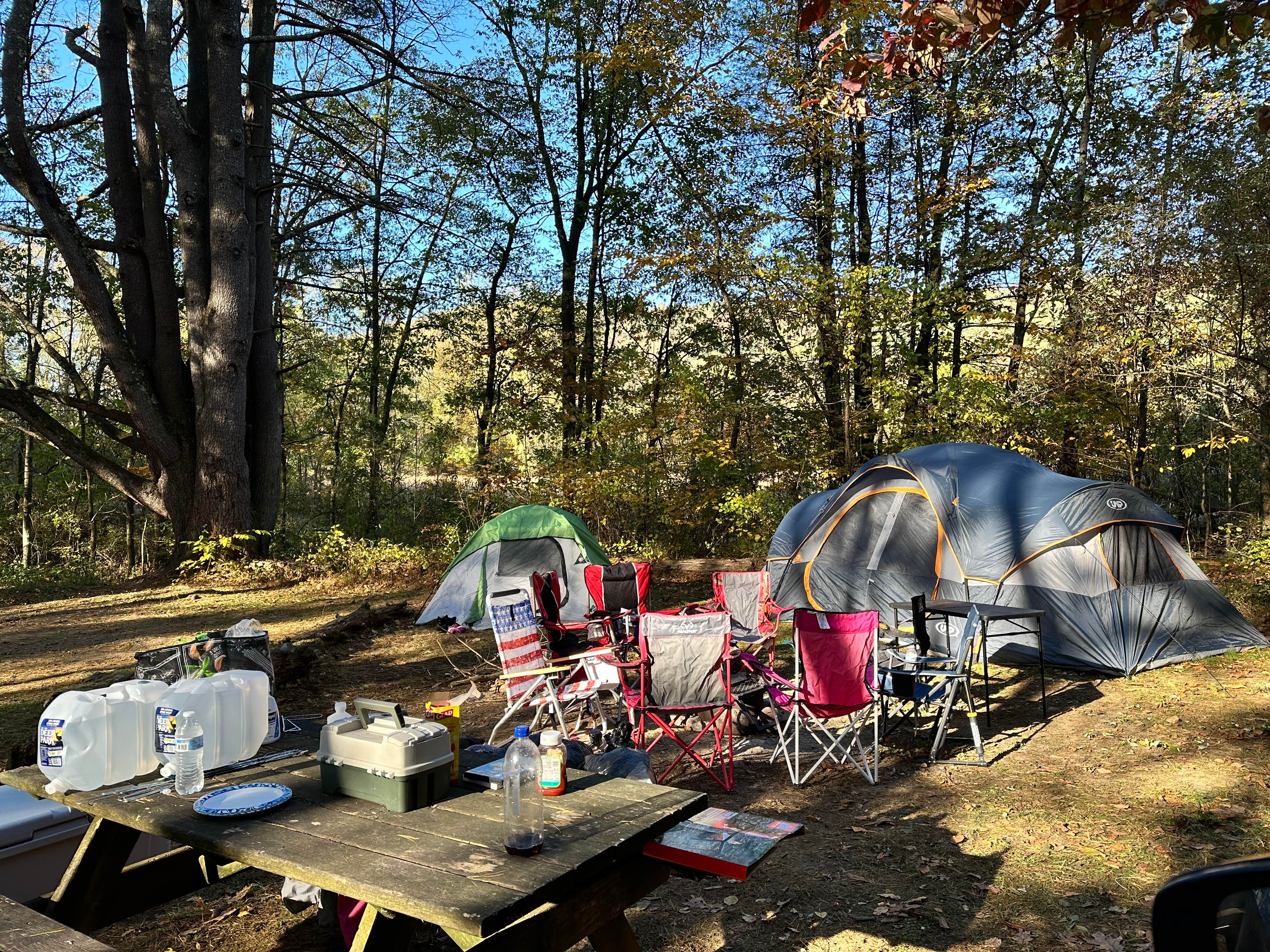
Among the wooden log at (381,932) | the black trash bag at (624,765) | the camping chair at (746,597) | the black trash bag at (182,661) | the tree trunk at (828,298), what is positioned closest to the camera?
the wooden log at (381,932)

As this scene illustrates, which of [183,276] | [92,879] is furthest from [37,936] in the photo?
[183,276]

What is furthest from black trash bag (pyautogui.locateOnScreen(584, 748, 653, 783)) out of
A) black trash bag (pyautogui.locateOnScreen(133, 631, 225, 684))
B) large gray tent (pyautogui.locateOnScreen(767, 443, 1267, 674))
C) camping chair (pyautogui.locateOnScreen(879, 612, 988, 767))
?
large gray tent (pyautogui.locateOnScreen(767, 443, 1267, 674))

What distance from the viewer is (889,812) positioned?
413 cm

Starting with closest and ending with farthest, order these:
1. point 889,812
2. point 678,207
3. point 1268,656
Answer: point 889,812 < point 1268,656 < point 678,207

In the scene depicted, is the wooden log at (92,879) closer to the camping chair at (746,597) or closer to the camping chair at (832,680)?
the camping chair at (832,680)

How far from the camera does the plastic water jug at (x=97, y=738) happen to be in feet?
7.55

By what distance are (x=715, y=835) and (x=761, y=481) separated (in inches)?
462

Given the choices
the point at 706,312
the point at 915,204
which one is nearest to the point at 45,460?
the point at 706,312

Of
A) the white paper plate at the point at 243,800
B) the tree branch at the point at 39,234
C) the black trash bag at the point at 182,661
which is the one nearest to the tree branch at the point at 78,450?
the tree branch at the point at 39,234

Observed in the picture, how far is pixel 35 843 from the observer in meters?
2.64

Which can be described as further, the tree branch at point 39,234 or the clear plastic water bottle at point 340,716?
the tree branch at point 39,234

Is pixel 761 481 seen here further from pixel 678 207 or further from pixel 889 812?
pixel 889 812

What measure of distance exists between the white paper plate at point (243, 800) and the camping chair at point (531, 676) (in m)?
2.61

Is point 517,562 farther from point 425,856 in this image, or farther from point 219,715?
point 425,856
